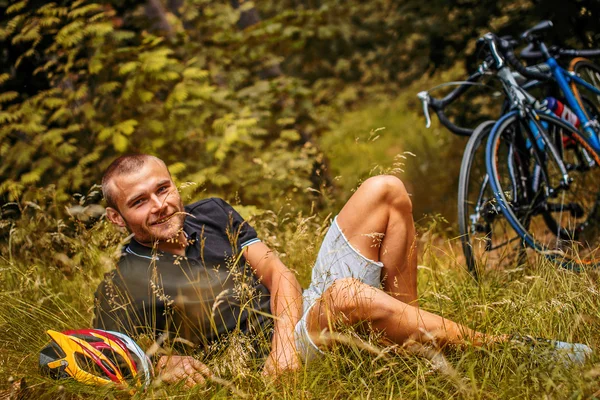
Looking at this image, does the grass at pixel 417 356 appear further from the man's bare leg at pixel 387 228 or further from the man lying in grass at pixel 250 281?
the man's bare leg at pixel 387 228

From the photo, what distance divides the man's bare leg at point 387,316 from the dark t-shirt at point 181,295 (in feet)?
1.08

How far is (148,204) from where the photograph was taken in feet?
8.29

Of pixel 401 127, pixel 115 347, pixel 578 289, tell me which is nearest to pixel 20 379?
pixel 115 347

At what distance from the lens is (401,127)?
10609mm

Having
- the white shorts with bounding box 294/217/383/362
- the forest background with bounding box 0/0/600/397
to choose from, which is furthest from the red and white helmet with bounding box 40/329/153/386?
the forest background with bounding box 0/0/600/397

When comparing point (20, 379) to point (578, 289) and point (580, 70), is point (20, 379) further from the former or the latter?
point (580, 70)

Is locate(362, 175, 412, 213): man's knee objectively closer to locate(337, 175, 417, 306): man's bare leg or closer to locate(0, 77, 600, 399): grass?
locate(337, 175, 417, 306): man's bare leg

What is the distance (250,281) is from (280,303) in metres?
0.16

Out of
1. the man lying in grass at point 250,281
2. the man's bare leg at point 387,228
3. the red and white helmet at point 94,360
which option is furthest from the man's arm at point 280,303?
the red and white helmet at point 94,360

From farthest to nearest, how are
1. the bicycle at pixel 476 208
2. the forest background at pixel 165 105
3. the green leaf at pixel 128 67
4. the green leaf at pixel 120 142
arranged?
the green leaf at pixel 128 67
the green leaf at pixel 120 142
the forest background at pixel 165 105
the bicycle at pixel 476 208

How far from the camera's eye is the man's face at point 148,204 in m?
2.48

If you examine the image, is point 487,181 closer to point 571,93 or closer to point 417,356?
point 571,93

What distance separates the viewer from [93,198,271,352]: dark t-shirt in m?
2.25

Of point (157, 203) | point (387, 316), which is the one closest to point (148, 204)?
point (157, 203)
